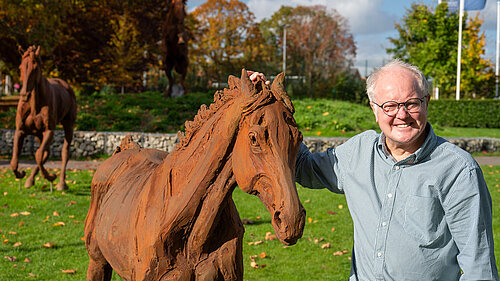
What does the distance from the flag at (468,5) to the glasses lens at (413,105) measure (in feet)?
83.6

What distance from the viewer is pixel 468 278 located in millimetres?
2043

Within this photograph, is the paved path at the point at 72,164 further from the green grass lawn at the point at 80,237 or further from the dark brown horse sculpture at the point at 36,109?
the dark brown horse sculpture at the point at 36,109

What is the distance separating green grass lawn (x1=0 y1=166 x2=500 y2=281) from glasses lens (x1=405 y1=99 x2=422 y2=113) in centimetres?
349

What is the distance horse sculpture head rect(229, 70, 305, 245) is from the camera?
167 cm

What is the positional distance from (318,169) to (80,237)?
486 centimetres

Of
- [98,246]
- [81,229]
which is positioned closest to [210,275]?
[98,246]

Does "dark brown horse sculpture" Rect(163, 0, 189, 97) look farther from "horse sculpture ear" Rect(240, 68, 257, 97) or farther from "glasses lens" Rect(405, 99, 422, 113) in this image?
"horse sculpture ear" Rect(240, 68, 257, 97)

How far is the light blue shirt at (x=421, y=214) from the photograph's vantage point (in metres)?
2.04

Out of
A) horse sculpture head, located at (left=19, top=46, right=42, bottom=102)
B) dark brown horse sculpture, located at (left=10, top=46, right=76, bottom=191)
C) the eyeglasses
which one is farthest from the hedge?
the eyeglasses

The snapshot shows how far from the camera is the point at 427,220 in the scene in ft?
7.06

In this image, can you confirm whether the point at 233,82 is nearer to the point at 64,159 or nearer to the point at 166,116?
the point at 64,159

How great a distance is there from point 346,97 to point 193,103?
1034cm

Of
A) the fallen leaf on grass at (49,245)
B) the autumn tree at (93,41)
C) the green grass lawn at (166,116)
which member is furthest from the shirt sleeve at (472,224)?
the autumn tree at (93,41)

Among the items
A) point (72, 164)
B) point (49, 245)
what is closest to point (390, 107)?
point (49, 245)
